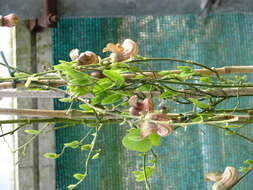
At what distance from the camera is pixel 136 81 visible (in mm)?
777

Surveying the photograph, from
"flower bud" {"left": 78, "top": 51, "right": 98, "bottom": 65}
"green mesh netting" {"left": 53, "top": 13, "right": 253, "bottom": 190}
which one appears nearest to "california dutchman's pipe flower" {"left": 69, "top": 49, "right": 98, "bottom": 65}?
"flower bud" {"left": 78, "top": 51, "right": 98, "bottom": 65}

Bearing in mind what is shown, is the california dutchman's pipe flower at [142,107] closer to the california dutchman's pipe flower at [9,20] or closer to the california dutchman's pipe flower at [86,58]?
the california dutchman's pipe flower at [86,58]

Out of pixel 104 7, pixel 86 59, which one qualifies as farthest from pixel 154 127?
pixel 104 7

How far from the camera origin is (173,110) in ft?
6.95

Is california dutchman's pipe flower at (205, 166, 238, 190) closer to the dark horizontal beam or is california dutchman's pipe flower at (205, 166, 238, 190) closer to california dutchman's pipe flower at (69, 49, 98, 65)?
california dutchman's pipe flower at (69, 49, 98, 65)

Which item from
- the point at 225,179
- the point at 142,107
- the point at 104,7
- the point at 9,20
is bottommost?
the point at 225,179

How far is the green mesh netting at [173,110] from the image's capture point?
200cm

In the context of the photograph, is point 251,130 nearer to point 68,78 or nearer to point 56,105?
point 56,105

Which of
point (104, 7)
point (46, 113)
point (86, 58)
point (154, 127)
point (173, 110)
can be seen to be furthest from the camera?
point (173, 110)

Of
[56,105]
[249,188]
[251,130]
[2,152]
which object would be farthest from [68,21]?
[249,188]

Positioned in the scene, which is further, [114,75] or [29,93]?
[29,93]

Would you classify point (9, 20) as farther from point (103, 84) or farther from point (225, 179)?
point (225, 179)

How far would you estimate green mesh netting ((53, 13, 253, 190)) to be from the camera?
1999mm

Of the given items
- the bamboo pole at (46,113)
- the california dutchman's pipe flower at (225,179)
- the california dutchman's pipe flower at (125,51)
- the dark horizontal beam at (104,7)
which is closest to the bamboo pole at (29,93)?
the bamboo pole at (46,113)
